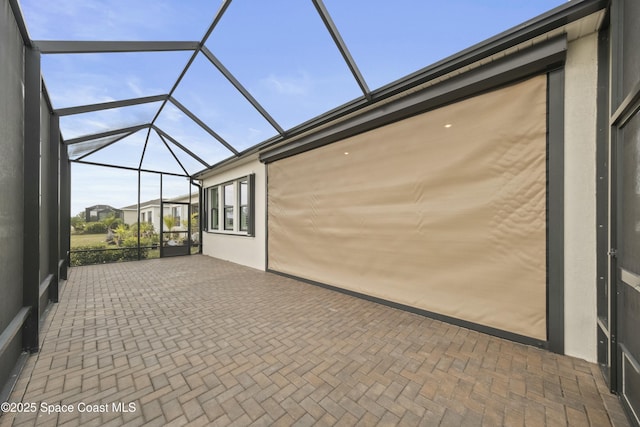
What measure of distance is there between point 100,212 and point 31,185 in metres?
7.20

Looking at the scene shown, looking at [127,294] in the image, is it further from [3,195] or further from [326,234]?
[326,234]

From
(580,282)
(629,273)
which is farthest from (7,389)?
(580,282)

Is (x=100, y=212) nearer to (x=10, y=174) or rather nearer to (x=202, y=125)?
(x=202, y=125)

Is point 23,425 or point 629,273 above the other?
point 629,273

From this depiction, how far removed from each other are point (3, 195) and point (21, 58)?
4.85 feet

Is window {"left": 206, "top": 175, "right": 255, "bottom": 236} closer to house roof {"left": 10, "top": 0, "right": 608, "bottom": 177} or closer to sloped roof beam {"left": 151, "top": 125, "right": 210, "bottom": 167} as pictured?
sloped roof beam {"left": 151, "top": 125, "right": 210, "bottom": 167}

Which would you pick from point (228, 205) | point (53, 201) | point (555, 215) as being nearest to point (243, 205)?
point (228, 205)

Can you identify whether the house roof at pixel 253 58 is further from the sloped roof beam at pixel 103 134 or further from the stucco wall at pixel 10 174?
the stucco wall at pixel 10 174

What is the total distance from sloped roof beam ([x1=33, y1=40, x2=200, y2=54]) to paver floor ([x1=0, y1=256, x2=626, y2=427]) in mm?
3260

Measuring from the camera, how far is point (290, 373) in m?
2.05

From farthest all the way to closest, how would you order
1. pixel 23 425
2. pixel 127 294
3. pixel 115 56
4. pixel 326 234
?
pixel 326 234
pixel 127 294
pixel 115 56
pixel 23 425

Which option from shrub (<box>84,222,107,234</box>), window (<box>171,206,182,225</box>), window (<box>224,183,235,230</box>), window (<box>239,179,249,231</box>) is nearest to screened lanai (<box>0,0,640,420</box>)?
window (<box>239,179,249,231</box>)

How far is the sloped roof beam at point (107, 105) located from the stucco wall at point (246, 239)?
253cm

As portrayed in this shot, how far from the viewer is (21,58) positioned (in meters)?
2.35
